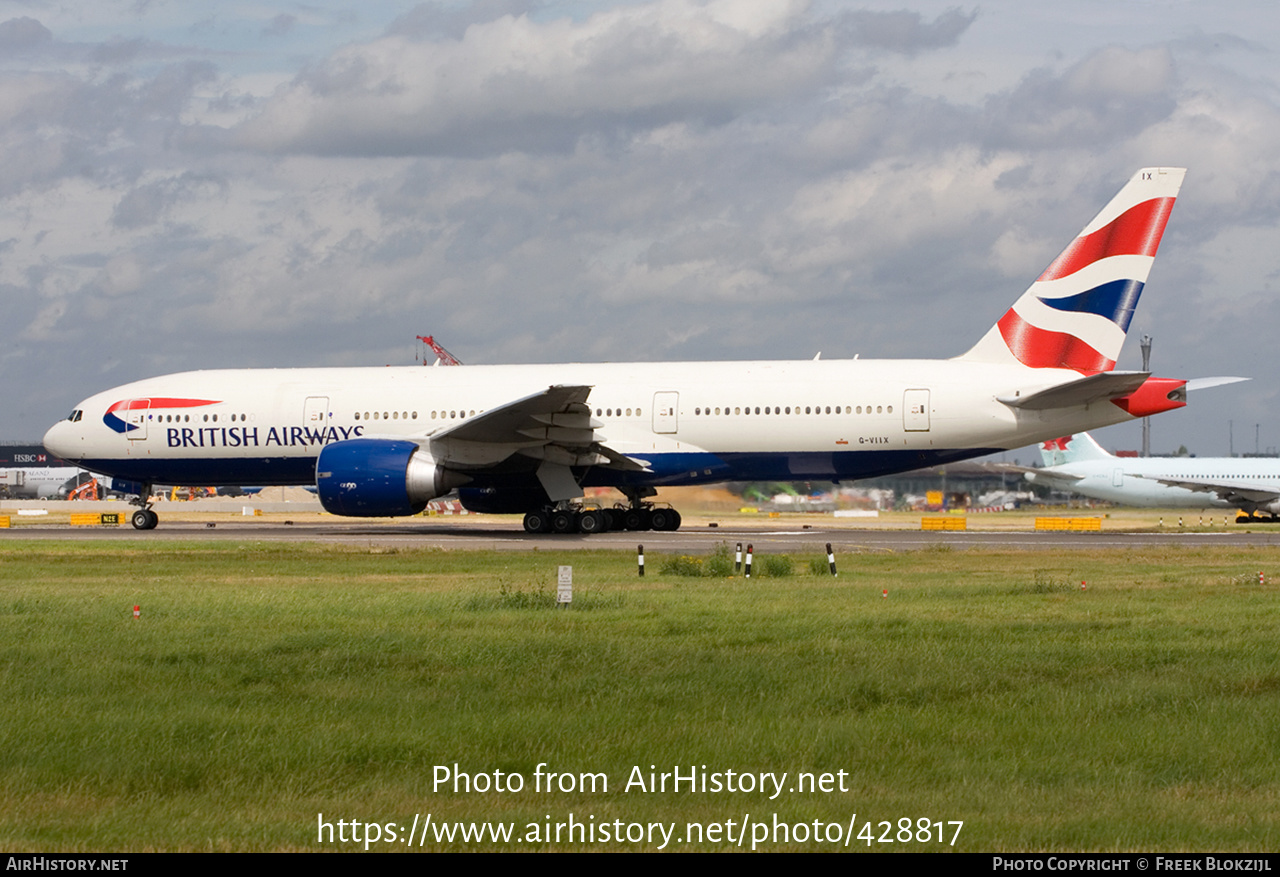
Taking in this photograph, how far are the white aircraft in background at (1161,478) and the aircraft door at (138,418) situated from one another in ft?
114

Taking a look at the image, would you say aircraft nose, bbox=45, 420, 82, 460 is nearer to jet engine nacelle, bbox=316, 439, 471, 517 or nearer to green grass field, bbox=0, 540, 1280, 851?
jet engine nacelle, bbox=316, 439, 471, 517

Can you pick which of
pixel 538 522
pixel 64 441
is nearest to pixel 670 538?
pixel 538 522

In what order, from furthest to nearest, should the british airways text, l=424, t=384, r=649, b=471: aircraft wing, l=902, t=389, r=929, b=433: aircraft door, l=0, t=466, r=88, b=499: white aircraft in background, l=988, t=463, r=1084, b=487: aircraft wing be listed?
l=0, t=466, r=88, b=499: white aircraft in background
l=988, t=463, r=1084, b=487: aircraft wing
the british airways text
l=902, t=389, r=929, b=433: aircraft door
l=424, t=384, r=649, b=471: aircraft wing

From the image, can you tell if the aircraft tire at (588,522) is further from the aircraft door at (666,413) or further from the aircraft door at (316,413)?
the aircraft door at (316,413)

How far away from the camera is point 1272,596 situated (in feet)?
55.9

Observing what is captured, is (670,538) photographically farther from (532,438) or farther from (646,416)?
(532,438)

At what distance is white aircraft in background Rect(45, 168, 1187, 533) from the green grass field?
548 inches

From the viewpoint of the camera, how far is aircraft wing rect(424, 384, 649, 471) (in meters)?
30.7

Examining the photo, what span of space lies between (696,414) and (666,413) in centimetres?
77

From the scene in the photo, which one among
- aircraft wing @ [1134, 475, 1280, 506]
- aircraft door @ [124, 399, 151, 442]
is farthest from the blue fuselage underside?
aircraft wing @ [1134, 475, 1280, 506]

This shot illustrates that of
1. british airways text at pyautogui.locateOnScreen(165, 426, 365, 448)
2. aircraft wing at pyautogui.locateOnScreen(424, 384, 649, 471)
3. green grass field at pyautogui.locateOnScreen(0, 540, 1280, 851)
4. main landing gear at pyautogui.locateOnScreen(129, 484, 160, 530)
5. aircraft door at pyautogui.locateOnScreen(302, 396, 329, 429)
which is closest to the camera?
green grass field at pyautogui.locateOnScreen(0, 540, 1280, 851)

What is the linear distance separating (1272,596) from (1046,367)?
16.3m
